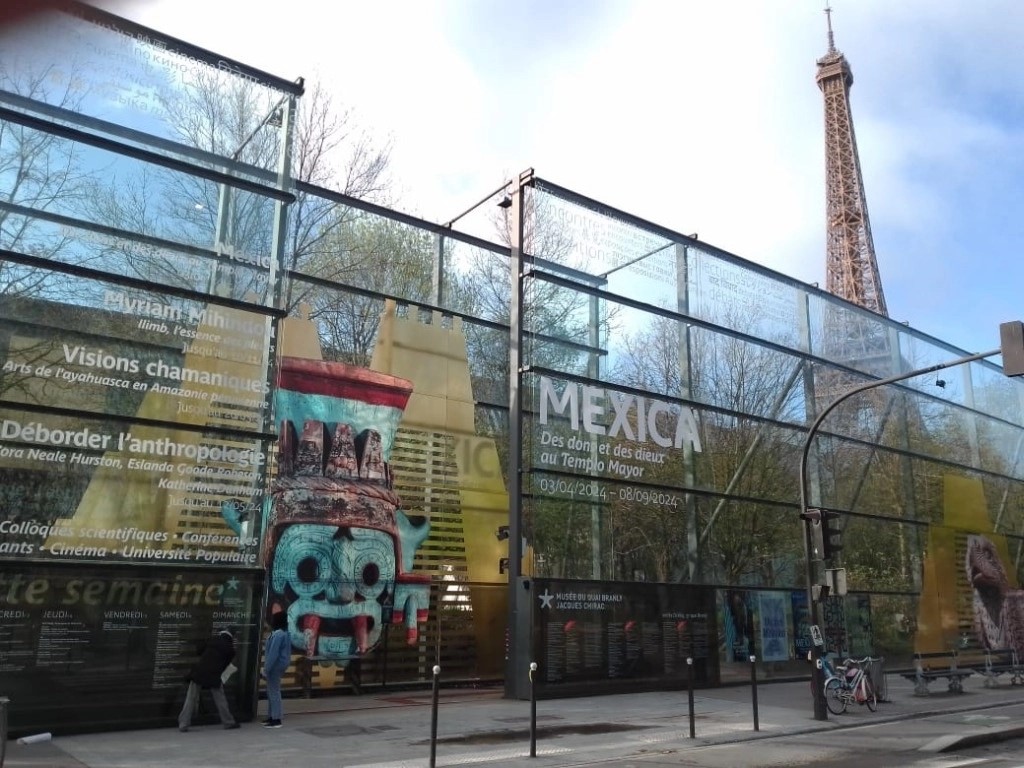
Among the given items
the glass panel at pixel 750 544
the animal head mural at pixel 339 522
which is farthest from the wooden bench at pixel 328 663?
the glass panel at pixel 750 544

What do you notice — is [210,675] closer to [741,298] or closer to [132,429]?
[132,429]

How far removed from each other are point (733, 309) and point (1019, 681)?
11.7 meters

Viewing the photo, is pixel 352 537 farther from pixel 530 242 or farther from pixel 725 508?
pixel 725 508

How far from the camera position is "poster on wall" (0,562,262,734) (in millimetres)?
11117

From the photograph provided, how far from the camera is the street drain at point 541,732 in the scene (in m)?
11.8

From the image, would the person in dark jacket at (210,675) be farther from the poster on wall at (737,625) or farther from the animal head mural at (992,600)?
the animal head mural at (992,600)

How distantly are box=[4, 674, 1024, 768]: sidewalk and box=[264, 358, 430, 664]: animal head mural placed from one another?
1.52 meters

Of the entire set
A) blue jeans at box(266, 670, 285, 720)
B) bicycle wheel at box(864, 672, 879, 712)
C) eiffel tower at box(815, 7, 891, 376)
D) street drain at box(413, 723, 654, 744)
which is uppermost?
eiffel tower at box(815, 7, 891, 376)

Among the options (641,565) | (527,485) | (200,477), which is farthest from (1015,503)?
(200,477)

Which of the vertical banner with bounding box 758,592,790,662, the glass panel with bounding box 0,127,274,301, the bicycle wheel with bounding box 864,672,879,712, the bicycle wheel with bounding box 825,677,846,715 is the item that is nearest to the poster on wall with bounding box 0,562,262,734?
the glass panel with bounding box 0,127,274,301

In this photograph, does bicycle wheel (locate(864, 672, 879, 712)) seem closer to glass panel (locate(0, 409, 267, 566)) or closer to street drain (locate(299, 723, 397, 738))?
street drain (locate(299, 723, 397, 738))

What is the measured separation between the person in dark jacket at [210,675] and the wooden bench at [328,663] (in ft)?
14.4

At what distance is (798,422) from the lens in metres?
24.0

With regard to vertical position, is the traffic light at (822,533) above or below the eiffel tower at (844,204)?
below
